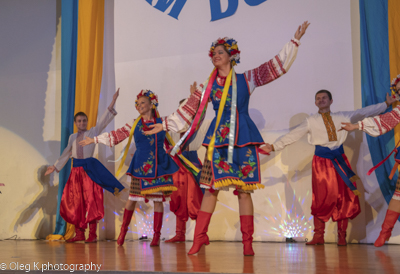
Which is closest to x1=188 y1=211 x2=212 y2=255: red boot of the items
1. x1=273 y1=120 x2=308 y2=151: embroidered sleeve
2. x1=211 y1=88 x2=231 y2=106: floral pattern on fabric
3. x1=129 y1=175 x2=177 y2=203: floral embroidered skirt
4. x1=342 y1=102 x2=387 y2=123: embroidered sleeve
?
x1=211 y1=88 x2=231 y2=106: floral pattern on fabric

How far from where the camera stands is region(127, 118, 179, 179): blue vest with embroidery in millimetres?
3645

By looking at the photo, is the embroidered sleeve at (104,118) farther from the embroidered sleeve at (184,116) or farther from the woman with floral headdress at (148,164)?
the embroidered sleeve at (184,116)

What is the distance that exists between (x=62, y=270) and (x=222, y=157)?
114 cm

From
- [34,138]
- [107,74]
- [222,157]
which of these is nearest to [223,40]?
[222,157]

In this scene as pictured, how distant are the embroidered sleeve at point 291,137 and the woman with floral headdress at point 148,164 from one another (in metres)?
0.91

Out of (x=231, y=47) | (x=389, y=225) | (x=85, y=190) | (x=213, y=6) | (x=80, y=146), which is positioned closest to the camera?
(x=231, y=47)

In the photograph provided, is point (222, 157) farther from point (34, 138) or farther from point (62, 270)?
point (34, 138)

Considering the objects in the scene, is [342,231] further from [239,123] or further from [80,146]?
[80,146]

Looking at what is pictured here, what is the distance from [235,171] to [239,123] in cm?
31

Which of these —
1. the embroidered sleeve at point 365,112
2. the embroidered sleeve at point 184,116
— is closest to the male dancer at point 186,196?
the embroidered sleeve at point 184,116

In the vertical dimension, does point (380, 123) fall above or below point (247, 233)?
above

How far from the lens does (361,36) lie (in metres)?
3.96

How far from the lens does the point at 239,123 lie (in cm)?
270

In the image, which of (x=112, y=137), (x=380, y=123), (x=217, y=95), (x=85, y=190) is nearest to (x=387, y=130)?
(x=380, y=123)
